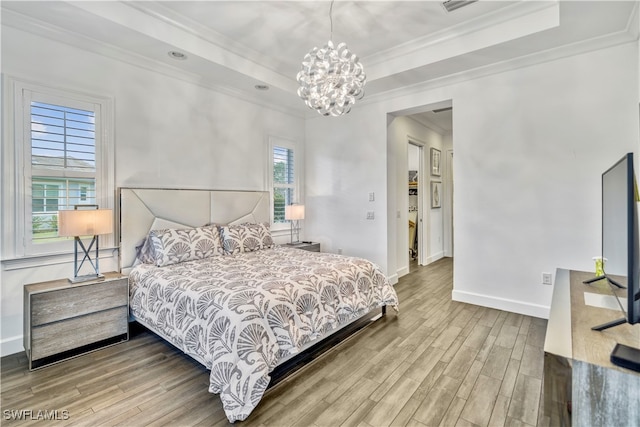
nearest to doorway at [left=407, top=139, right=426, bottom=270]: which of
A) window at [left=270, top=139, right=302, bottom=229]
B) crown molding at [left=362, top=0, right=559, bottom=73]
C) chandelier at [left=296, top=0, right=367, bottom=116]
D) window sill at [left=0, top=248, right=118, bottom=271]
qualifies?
crown molding at [left=362, top=0, right=559, bottom=73]

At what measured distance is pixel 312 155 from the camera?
5117 mm

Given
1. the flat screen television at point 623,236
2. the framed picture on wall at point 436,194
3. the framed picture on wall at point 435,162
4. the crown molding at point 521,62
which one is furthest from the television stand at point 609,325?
the framed picture on wall at point 435,162

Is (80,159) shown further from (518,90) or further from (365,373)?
(518,90)

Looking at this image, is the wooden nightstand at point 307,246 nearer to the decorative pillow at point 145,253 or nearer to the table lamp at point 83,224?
the decorative pillow at point 145,253

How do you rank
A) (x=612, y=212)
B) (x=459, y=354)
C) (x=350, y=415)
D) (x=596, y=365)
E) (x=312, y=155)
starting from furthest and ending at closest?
(x=312, y=155) < (x=459, y=354) < (x=350, y=415) < (x=612, y=212) < (x=596, y=365)

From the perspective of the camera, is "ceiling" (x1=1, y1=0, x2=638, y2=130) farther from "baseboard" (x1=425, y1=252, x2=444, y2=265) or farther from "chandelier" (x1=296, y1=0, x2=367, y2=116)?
"baseboard" (x1=425, y1=252, x2=444, y2=265)

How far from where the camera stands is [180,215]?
3467 mm

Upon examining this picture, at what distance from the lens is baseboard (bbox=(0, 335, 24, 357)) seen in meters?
2.41

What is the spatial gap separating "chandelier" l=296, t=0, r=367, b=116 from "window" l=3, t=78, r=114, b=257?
2088mm

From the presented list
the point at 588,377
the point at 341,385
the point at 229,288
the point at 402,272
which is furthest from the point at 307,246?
the point at 588,377

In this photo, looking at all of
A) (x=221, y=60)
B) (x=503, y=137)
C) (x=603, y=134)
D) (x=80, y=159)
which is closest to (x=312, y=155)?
(x=221, y=60)

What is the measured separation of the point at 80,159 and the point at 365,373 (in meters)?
3.13

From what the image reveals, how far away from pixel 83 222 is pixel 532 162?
430 centimetres

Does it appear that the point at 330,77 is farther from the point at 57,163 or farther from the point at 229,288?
the point at 57,163
